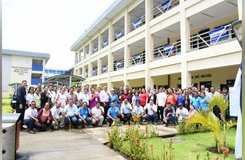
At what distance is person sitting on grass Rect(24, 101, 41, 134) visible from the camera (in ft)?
30.6

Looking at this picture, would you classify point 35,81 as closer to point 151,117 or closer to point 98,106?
point 98,106

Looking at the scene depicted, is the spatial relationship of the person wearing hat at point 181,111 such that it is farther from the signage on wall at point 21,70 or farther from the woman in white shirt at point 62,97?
the signage on wall at point 21,70

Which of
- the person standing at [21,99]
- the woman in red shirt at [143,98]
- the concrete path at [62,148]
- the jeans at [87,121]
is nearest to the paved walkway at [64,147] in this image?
the concrete path at [62,148]

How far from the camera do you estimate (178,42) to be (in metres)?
16.2

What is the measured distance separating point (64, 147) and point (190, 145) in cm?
350

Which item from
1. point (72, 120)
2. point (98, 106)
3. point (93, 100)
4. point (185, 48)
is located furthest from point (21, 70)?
point (72, 120)

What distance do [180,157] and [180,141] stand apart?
1.84m

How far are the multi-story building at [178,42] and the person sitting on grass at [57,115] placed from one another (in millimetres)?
7315

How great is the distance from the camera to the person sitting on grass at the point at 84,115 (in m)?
10.3

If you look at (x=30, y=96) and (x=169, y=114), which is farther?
(x=169, y=114)

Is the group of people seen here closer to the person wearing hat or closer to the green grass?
the person wearing hat

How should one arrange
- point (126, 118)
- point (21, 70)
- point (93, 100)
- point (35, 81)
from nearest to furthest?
point (126, 118), point (93, 100), point (21, 70), point (35, 81)

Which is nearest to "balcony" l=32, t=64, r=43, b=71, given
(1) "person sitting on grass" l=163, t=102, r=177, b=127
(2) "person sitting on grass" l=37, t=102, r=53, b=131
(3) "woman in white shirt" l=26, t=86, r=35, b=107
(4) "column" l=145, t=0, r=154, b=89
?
(4) "column" l=145, t=0, r=154, b=89

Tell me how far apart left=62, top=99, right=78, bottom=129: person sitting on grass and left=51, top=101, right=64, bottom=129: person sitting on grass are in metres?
0.22
